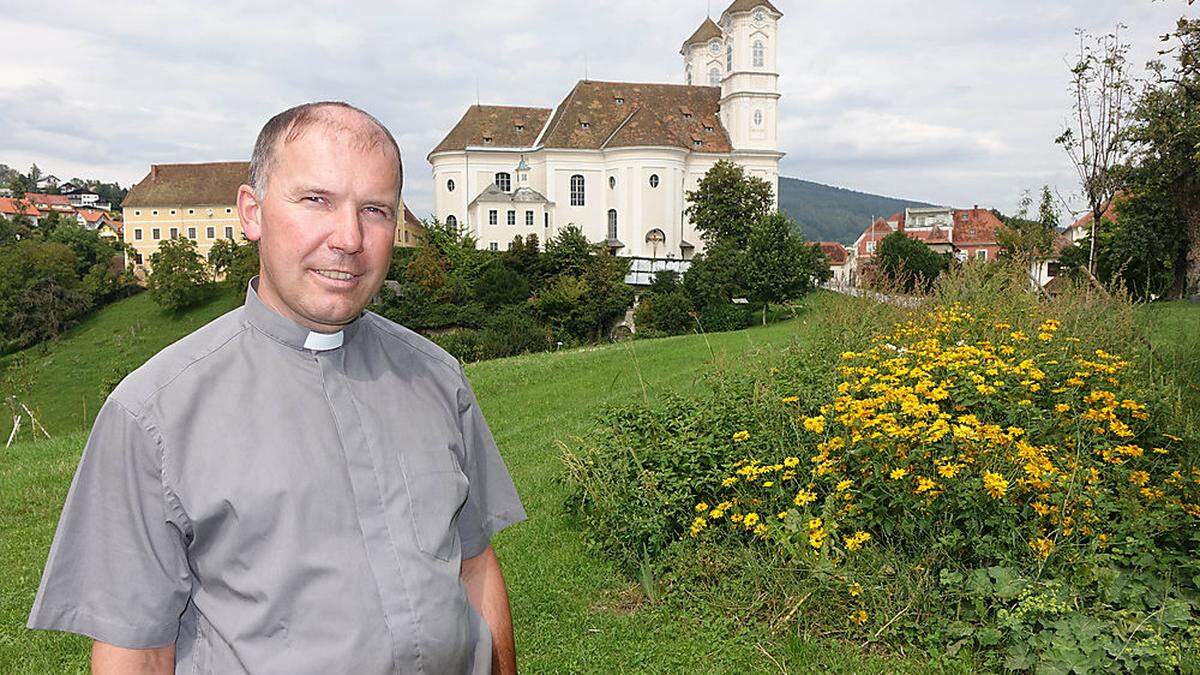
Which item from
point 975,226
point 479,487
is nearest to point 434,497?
point 479,487

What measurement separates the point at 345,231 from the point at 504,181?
57.2 m

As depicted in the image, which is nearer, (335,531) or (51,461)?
(335,531)

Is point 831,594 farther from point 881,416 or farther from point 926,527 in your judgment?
point 881,416

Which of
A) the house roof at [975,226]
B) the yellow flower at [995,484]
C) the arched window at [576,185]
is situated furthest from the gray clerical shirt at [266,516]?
the house roof at [975,226]

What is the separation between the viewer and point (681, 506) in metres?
4.93

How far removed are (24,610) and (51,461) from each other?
16.2 feet

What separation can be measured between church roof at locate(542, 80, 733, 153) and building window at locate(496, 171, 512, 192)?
145 inches

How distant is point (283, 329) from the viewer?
171 centimetres

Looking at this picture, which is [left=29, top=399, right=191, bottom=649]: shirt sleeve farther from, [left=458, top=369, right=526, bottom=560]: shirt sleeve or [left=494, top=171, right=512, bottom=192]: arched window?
[left=494, top=171, right=512, bottom=192]: arched window

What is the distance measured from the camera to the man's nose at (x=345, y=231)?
164cm

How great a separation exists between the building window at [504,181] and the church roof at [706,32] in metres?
20.2

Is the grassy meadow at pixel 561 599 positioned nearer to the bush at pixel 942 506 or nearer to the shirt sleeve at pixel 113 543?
the bush at pixel 942 506

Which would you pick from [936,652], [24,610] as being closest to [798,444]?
[936,652]

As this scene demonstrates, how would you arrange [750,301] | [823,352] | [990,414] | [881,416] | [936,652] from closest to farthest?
[936,652]
[881,416]
[990,414]
[823,352]
[750,301]
